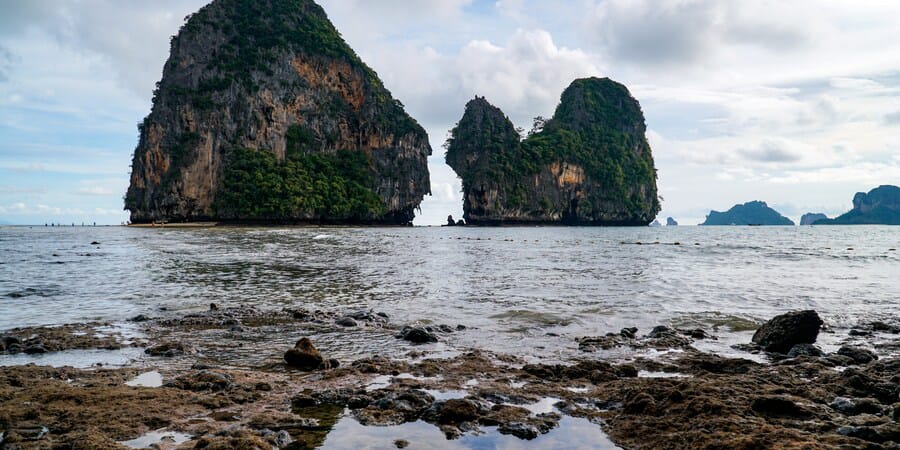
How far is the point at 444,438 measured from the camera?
4949mm

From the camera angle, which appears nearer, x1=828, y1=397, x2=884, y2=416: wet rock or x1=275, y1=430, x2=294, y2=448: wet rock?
x1=275, y1=430, x2=294, y2=448: wet rock

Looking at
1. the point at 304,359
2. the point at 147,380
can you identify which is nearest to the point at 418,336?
the point at 304,359

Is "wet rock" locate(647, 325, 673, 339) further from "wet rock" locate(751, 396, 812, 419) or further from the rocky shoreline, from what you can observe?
"wet rock" locate(751, 396, 812, 419)

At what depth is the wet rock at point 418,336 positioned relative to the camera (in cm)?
948

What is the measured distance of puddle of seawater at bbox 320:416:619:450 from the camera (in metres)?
4.78

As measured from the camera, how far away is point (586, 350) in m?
8.98

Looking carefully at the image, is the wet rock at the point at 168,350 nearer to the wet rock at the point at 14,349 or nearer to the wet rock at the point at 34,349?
the wet rock at the point at 34,349

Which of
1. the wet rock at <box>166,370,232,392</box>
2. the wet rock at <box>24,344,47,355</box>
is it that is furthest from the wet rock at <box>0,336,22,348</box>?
the wet rock at <box>166,370,232,392</box>

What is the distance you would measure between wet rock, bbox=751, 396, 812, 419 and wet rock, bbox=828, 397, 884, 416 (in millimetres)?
518

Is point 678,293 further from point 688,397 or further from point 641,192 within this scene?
point 641,192

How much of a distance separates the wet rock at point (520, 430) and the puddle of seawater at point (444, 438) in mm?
58

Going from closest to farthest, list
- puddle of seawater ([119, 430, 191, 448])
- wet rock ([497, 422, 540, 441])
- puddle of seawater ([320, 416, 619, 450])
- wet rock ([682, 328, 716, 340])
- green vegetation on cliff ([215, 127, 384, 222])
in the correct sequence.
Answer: puddle of seawater ([119, 430, 191, 448]) → puddle of seawater ([320, 416, 619, 450]) → wet rock ([497, 422, 540, 441]) → wet rock ([682, 328, 716, 340]) → green vegetation on cliff ([215, 127, 384, 222])

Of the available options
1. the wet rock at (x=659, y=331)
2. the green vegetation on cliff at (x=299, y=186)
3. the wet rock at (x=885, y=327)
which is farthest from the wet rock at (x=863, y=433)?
the green vegetation on cliff at (x=299, y=186)

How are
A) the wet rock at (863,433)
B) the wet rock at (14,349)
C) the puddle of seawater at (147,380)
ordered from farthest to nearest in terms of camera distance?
the wet rock at (14,349)
the puddle of seawater at (147,380)
the wet rock at (863,433)
